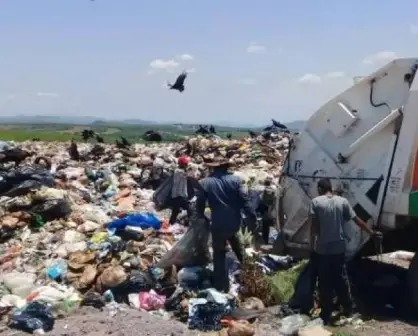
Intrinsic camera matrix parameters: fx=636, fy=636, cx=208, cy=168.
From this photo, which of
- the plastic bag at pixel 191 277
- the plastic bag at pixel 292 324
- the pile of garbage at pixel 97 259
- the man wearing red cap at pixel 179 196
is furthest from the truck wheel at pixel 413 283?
the man wearing red cap at pixel 179 196

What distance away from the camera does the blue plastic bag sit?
25.6 feet

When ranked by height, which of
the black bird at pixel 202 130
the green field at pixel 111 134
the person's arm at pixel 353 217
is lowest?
the green field at pixel 111 134

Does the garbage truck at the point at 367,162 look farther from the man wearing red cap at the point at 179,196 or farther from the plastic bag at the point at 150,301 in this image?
the man wearing red cap at the point at 179,196

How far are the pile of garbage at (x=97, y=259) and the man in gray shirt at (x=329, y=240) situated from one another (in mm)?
657

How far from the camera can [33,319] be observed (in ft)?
17.8

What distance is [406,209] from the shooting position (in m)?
5.46

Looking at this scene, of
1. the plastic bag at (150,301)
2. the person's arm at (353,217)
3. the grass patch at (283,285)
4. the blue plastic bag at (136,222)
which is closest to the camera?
the person's arm at (353,217)

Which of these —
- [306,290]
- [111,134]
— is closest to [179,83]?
[306,290]

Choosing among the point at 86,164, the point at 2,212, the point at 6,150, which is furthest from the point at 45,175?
the point at 86,164

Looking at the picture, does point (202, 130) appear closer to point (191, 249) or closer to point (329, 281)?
point (191, 249)

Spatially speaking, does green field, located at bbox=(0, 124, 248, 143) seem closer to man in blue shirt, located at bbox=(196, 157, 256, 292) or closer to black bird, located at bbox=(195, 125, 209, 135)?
black bird, located at bbox=(195, 125, 209, 135)

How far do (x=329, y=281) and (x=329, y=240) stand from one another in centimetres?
38

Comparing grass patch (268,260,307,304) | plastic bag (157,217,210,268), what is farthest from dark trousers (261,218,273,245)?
plastic bag (157,217,210,268)

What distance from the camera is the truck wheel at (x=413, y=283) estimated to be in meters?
5.67
